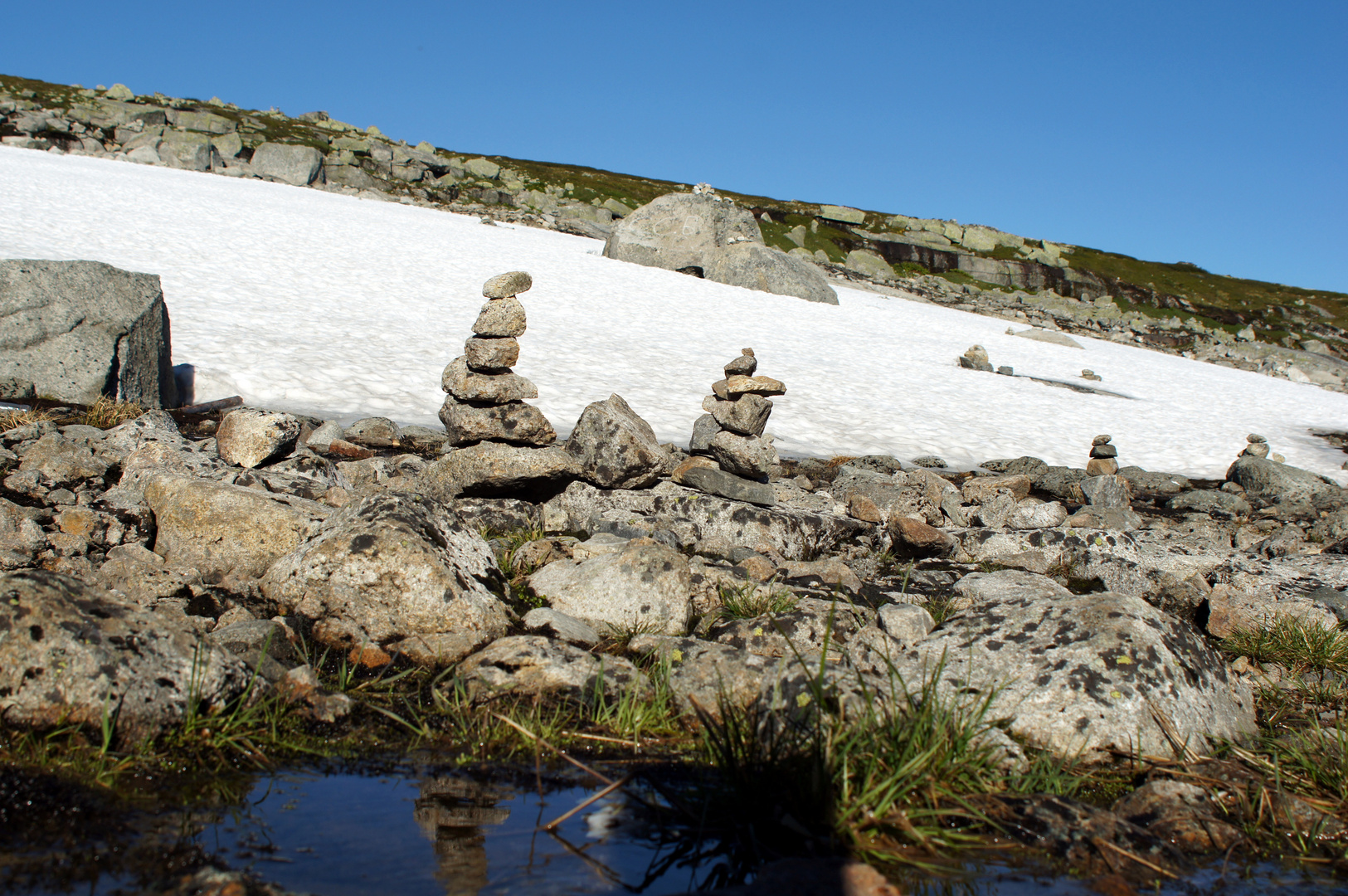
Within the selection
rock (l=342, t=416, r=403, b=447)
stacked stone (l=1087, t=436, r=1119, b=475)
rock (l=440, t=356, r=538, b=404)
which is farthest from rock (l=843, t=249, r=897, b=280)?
rock (l=440, t=356, r=538, b=404)

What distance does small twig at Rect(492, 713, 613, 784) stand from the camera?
4.34 meters

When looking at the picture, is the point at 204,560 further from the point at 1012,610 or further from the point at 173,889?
the point at 1012,610

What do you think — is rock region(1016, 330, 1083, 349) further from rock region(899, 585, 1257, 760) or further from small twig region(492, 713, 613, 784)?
small twig region(492, 713, 613, 784)

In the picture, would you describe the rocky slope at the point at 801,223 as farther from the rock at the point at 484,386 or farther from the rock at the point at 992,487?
the rock at the point at 484,386

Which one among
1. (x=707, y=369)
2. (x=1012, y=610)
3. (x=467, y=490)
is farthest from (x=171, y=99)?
(x=1012, y=610)

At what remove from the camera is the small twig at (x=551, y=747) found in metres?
4.34

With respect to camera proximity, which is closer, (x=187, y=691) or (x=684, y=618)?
(x=187, y=691)

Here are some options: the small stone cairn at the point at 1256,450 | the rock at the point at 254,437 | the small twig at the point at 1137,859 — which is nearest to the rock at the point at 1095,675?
the small twig at the point at 1137,859

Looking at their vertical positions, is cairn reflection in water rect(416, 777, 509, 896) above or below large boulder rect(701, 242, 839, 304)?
below

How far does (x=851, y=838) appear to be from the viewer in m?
3.75

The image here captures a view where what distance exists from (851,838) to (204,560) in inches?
212

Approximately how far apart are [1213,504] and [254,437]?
14.8 meters

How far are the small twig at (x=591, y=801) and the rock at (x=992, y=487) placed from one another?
9.88 metres

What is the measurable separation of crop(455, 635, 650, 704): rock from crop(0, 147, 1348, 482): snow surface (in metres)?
9.19
